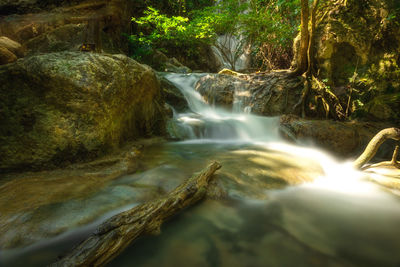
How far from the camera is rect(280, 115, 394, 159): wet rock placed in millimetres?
4246

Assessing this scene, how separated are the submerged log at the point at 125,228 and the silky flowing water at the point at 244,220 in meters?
0.10

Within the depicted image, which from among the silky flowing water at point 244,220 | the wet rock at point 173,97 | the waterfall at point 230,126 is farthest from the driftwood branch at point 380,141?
the wet rock at point 173,97

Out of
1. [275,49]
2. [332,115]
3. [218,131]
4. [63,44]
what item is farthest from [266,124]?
[63,44]

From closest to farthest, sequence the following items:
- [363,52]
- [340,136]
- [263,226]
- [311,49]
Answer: [263,226]
[340,136]
[363,52]
[311,49]

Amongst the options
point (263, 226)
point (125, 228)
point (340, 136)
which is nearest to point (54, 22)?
point (125, 228)

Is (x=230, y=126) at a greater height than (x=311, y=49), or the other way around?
(x=311, y=49)

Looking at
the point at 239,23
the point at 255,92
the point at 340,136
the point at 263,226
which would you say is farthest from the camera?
the point at 239,23

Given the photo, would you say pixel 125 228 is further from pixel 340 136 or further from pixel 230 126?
pixel 340 136

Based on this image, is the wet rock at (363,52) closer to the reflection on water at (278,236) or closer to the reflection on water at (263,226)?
the reflection on water at (263,226)

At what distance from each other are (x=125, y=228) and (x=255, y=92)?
6.53 meters

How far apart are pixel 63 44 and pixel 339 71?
10318 millimetres

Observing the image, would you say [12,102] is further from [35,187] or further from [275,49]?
[275,49]

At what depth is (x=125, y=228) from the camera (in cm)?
137

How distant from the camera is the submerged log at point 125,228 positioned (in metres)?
1.16
